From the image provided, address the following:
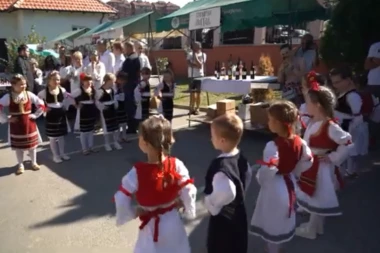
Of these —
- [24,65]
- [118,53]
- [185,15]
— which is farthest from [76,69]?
[185,15]

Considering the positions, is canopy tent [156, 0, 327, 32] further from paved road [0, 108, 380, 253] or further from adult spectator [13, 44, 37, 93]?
adult spectator [13, 44, 37, 93]

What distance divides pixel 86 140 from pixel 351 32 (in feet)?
16.0

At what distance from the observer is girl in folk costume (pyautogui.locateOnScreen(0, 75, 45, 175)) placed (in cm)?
575

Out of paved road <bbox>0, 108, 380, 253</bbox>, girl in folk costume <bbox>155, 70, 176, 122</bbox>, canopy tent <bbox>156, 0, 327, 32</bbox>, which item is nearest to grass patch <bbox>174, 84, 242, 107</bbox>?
canopy tent <bbox>156, 0, 327, 32</bbox>

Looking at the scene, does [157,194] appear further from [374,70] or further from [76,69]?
[76,69]

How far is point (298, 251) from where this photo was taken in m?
3.52

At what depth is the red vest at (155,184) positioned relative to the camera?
2.49m

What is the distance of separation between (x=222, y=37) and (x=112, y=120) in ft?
43.7

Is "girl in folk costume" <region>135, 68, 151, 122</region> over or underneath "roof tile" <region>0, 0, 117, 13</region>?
underneath

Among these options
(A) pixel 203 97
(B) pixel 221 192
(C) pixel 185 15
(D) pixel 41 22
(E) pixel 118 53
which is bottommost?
(A) pixel 203 97

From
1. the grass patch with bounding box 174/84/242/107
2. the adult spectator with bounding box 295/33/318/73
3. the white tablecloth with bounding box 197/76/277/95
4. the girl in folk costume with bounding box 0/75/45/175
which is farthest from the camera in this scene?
the grass patch with bounding box 174/84/242/107

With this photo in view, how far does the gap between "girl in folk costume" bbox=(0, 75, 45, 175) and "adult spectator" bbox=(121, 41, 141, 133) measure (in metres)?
2.34

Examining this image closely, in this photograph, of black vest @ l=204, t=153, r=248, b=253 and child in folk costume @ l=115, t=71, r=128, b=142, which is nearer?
black vest @ l=204, t=153, r=248, b=253

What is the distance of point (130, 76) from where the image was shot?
26.3ft
